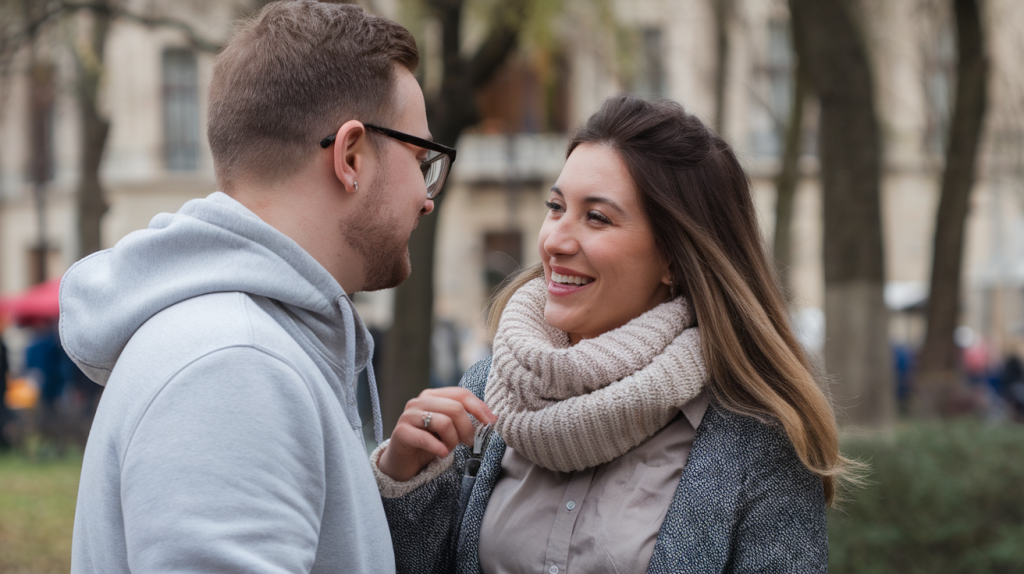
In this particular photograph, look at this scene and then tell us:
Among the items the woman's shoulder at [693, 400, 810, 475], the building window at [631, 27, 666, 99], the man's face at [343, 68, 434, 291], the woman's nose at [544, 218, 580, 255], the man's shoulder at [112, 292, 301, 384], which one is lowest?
the building window at [631, 27, 666, 99]

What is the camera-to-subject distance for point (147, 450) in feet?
4.78

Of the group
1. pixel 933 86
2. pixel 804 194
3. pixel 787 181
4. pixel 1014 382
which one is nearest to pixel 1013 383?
pixel 1014 382

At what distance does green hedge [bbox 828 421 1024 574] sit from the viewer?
514 centimetres

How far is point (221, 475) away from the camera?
144 centimetres

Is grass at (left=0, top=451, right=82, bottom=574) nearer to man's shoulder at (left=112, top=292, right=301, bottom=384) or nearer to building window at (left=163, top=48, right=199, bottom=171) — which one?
man's shoulder at (left=112, top=292, right=301, bottom=384)

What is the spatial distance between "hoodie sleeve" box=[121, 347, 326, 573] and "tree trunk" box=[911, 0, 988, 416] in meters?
8.87

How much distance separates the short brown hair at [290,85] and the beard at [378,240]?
5.9 inches

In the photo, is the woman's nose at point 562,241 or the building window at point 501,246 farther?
the building window at point 501,246

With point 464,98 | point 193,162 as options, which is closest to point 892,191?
point 193,162

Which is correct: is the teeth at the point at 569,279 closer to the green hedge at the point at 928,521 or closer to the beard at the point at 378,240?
the beard at the point at 378,240

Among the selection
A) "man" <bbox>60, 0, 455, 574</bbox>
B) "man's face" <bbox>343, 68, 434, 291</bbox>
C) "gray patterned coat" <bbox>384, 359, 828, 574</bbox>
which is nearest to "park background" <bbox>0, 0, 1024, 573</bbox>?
"gray patterned coat" <bbox>384, 359, 828, 574</bbox>

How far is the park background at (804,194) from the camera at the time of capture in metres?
5.30

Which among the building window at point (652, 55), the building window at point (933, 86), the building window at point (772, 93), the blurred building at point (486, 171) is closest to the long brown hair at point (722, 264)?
the building window at point (933, 86)

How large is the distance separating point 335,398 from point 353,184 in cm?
40
